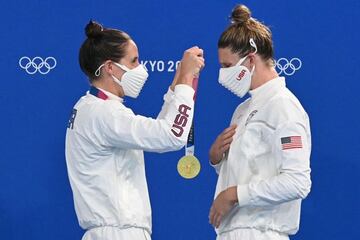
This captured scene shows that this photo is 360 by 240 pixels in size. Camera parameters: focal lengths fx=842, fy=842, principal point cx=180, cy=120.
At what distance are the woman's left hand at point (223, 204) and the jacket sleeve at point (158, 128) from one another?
9.3 inches

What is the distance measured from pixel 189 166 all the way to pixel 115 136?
845mm

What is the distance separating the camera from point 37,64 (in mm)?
4211

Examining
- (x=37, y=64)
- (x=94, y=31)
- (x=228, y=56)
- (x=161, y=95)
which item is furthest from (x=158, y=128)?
(x=37, y=64)

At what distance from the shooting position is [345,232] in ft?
13.4

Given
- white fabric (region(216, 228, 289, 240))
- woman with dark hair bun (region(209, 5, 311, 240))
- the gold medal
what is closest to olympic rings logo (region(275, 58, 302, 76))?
the gold medal

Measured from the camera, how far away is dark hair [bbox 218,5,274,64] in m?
3.05

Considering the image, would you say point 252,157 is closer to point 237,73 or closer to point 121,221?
point 237,73

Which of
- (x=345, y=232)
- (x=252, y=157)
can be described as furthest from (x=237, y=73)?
(x=345, y=232)

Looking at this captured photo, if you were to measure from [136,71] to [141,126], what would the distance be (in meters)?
0.32

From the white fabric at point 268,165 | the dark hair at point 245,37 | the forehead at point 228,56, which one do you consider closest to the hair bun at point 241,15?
the dark hair at point 245,37

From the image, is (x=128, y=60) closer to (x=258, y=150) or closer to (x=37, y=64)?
(x=258, y=150)

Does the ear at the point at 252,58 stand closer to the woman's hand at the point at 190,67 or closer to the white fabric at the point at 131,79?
the woman's hand at the point at 190,67

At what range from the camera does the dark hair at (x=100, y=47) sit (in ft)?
10.4

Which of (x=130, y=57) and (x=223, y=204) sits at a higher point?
(x=130, y=57)
